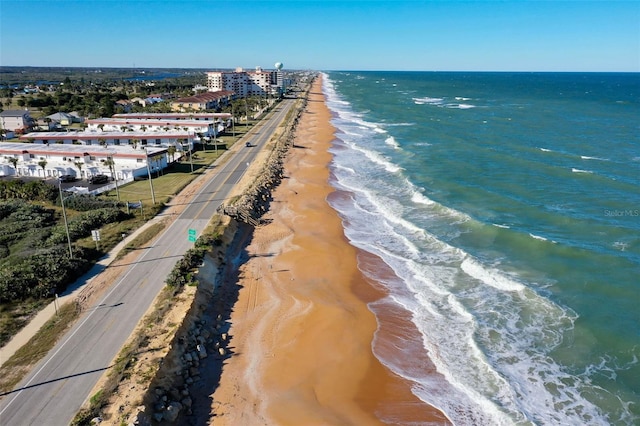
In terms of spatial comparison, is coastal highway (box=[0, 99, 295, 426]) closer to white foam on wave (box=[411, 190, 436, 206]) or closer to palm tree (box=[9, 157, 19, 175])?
white foam on wave (box=[411, 190, 436, 206])

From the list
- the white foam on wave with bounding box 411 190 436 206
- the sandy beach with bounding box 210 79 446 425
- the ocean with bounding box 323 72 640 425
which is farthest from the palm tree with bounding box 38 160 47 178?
the white foam on wave with bounding box 411 190 436 206

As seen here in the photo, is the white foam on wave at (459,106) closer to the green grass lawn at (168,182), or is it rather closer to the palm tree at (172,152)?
the green grass lawn at (168,182)

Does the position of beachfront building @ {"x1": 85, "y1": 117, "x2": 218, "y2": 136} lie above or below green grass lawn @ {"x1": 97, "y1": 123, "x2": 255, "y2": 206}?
above

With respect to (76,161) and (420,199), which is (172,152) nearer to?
(76,161)

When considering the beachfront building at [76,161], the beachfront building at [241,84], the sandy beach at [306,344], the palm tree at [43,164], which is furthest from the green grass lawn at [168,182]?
the beachfront building at [241,84]

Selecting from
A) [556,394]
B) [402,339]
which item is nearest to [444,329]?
[402,339]

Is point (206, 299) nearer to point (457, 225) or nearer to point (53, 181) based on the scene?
point (457, 225)
